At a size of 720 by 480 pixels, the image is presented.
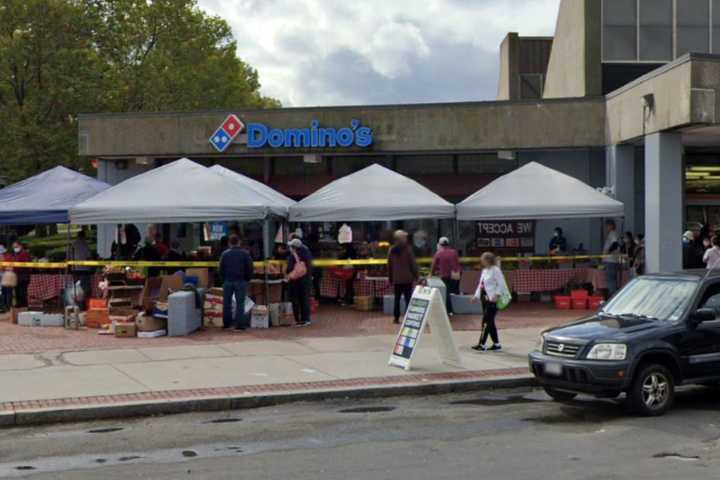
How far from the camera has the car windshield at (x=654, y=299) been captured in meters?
10.8

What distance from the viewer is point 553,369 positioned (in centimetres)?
1041

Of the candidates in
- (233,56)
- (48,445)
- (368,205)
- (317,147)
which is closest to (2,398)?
(48,445)

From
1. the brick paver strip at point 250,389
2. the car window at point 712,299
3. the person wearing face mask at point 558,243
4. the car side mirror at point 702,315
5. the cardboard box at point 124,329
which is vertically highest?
the person wearing face mask at point 558,243

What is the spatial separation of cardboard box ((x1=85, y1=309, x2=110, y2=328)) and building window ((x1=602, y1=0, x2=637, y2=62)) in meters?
16.8

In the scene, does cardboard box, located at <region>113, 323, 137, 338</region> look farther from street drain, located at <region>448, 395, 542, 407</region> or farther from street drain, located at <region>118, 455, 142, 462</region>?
street drain, located at <region>118, 455, 142, 462</region>

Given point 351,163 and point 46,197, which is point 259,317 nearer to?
point 46,197

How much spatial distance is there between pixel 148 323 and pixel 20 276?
5.45 m

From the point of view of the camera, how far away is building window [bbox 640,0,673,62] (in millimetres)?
27094

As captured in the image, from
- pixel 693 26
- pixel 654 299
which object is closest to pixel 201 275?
pixel 654 299

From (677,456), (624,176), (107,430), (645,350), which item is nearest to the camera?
(677,456)

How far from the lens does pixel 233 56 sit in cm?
5069

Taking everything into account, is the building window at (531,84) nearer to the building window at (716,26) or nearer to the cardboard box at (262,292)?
the building window at (716,26)

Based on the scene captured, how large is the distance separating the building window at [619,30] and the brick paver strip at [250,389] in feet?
55.5

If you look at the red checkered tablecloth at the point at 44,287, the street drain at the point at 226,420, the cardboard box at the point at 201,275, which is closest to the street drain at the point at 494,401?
the street drain at the point at 226,420
